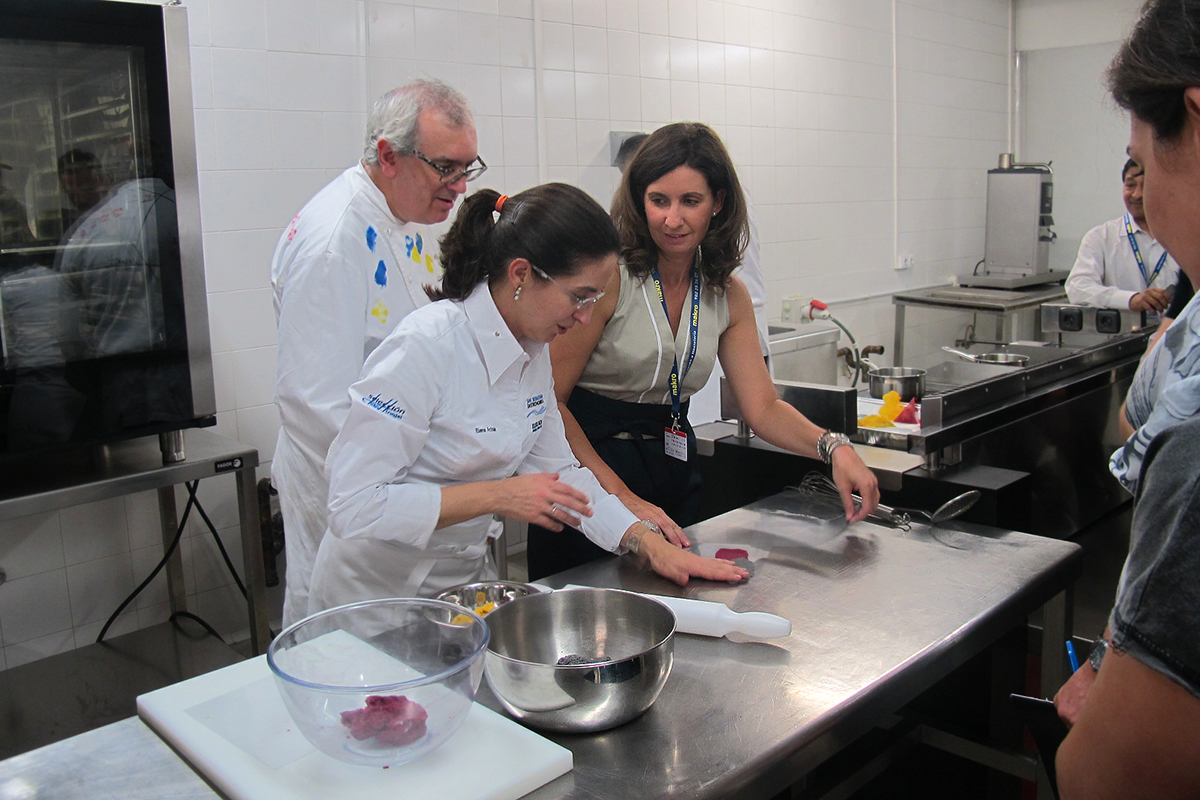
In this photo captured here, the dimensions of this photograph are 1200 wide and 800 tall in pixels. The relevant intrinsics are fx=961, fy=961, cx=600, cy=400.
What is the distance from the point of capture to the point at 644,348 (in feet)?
7.42

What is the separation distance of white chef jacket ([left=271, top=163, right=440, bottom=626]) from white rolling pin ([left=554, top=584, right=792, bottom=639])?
0.94m

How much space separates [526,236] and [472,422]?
0.35 metres

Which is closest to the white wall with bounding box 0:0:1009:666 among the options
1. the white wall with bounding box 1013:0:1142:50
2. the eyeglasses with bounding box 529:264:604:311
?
the white wall with bounding box 1013:0:1142:50

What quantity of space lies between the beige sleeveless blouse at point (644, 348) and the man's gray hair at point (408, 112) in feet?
1.88

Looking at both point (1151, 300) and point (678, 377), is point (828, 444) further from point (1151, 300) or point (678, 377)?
point (1151, 300)

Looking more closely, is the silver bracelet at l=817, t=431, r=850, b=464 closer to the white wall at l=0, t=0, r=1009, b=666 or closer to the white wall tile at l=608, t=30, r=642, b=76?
the white wall at l=0, t=0, r=1009, b=666

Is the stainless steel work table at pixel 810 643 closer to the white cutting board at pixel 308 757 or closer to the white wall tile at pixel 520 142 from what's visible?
the white cutting board at pixel 308 757

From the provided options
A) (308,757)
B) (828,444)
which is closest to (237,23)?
(828,444)

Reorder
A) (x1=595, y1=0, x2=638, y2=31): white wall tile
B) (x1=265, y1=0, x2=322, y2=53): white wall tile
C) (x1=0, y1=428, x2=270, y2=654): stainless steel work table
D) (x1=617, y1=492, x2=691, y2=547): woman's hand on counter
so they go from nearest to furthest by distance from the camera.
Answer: (x1=617, y1=492, x2=691, y2=547): woman's hand on counter → (x1=0, y1=428, x2=270, y2=654): stainless steel work table → (x1=265, y1=0, x2=322, y2=53): white wall tile → (x1=595, y1=0, x2=638, y2=31): white wall tile

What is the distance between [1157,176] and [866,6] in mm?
5179

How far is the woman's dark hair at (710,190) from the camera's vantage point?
2260mm

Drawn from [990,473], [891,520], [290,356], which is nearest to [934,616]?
[891,520]

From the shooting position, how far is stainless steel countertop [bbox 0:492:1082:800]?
1179 millimetres

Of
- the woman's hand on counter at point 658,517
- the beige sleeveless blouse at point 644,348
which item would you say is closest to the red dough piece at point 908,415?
the beige sleeveless blouse at point 644,348
